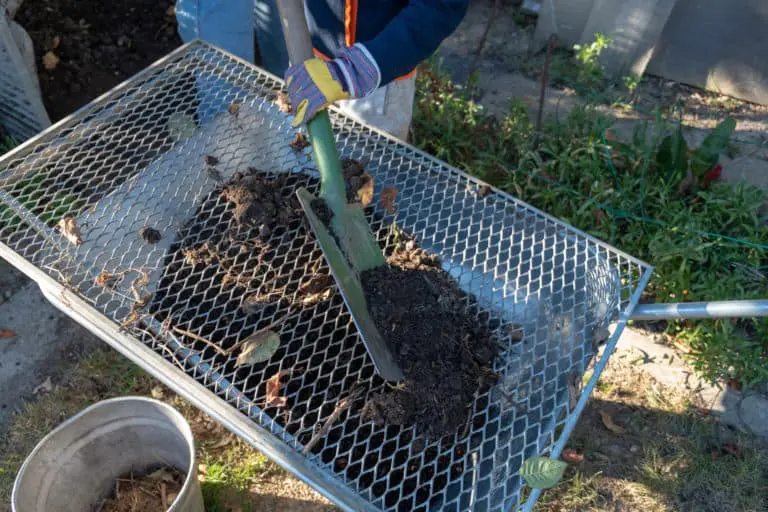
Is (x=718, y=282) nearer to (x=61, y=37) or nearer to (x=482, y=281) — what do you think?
(x=482, y=281)

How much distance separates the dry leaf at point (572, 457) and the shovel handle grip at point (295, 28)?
1586 millimetres

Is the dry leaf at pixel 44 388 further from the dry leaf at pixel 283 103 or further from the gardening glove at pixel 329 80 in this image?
the gardening glove at pixel 329 80

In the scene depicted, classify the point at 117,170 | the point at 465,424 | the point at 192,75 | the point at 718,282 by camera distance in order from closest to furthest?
the point at 465,424
the point at 117,170
the point at 192,75
the point at 718,282

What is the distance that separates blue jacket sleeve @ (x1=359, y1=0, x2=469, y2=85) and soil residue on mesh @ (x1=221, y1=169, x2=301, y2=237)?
1.42ft

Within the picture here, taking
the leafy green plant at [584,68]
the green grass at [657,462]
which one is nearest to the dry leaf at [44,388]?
the green grass at [657,462]

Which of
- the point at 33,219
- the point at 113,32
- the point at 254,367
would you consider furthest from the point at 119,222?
the point at 113,32

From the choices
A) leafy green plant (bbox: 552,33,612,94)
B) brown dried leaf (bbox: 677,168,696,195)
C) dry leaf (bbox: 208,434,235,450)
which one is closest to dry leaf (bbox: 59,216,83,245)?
dry leaf (bbox: 208,434,235,450)

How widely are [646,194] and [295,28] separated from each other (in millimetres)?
1738

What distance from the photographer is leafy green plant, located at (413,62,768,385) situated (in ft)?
7.72

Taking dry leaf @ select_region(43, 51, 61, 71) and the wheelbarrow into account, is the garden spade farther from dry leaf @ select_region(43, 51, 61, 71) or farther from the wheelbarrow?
dry leaf @ select_region(43, 51, 61, 71)

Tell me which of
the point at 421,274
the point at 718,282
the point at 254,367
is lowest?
the point at 718,282

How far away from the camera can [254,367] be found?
1319 mm

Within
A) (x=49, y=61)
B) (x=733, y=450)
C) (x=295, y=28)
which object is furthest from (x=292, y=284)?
(x=49, y=61)

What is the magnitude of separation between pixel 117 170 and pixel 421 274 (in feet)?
2.89
